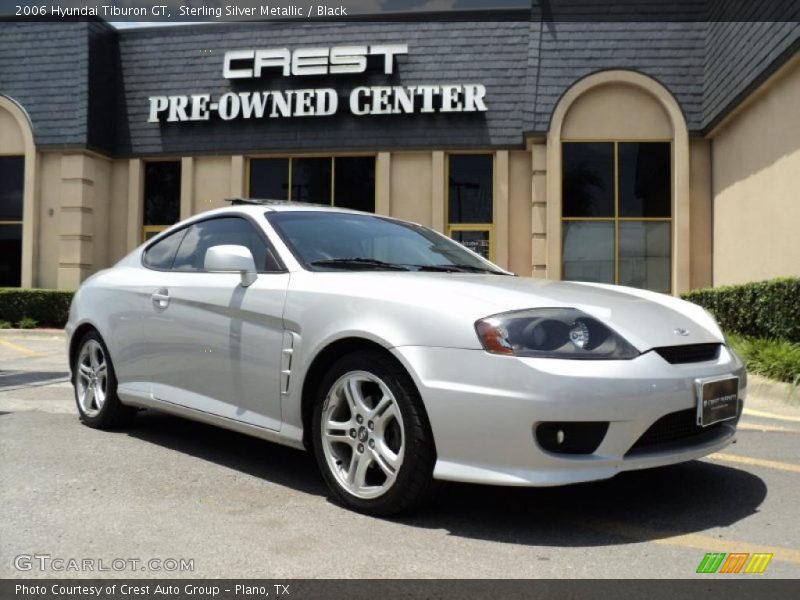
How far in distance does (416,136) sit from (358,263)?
42.0 ft

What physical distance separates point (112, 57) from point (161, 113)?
213cm

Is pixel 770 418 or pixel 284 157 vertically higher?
pixel 284 157

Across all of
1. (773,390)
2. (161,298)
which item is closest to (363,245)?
(161,298)

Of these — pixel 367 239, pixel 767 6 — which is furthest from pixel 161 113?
pixel 367 239

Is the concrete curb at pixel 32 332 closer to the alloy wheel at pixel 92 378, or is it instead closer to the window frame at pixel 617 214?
the window frame at pixel 617 214

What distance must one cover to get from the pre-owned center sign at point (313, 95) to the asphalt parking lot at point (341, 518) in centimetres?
1251

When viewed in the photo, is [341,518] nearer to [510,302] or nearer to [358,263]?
[510,302]

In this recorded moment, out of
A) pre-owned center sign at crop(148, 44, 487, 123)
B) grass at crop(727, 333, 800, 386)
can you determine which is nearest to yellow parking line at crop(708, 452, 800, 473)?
grass at crop(727, 333, 800, 386)

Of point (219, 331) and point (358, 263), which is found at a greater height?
point (358, 263)

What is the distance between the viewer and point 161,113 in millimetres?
17406

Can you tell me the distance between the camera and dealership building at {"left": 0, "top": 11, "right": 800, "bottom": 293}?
48.5ft

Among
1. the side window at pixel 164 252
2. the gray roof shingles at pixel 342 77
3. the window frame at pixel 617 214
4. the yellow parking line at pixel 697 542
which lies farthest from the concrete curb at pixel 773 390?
the window frame at pixel 617 214

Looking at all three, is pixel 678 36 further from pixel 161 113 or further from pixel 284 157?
pixel 161 113

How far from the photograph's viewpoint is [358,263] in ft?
12.7
